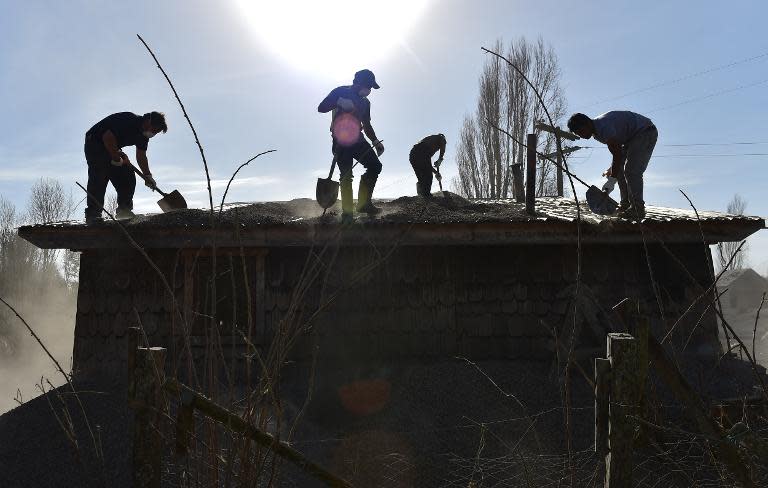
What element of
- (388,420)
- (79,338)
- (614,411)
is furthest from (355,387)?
(614,411)

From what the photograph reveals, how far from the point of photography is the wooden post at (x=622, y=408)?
231 cm

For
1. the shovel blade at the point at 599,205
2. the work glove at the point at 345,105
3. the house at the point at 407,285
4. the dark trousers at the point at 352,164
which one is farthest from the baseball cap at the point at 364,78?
the shovel blade at the point at 599,205

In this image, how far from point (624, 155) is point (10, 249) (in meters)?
35.5

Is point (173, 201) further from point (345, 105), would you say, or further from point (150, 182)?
point (345, 105)

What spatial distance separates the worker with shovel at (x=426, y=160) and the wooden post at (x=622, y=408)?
607 cm

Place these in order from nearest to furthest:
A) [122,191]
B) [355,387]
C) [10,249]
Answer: [355,387]
[122,191]
[10,249]

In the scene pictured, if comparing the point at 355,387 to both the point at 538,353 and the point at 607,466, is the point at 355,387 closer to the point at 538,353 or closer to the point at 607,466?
the point at 538,353

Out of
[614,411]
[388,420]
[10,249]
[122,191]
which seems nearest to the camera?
[614,411]

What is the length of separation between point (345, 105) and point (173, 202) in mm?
2552

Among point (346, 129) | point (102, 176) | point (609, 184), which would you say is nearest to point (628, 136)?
point (609, 184)

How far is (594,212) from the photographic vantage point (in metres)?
6.71

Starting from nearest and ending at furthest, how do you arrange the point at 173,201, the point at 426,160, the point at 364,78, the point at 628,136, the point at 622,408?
the point at 622,408 < the point at 628,136 < the point at 364,78 < the point at 173,201 < the point at 426,160

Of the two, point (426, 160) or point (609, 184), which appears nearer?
point (609, 184)

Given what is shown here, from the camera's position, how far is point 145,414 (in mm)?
2139
